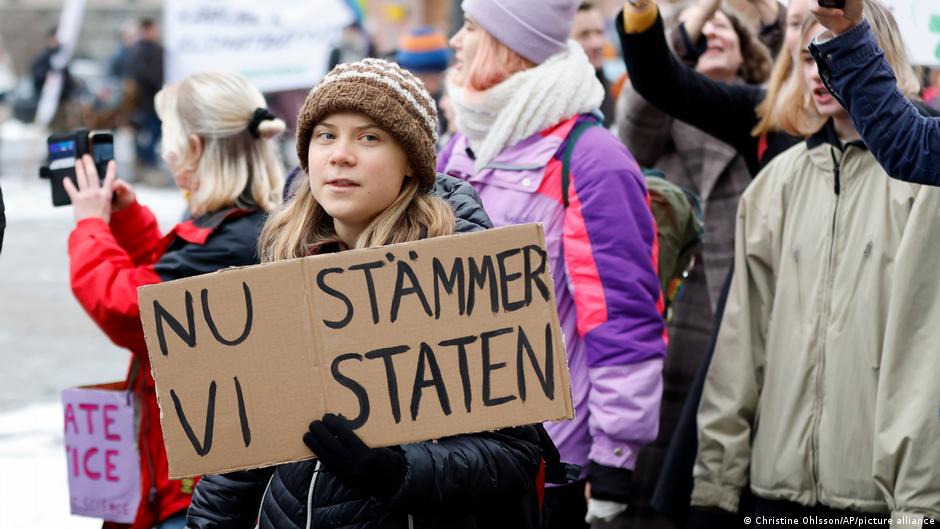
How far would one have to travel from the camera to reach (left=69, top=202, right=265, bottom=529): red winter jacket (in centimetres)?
386

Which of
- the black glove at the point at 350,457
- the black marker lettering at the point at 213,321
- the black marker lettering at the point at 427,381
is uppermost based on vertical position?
the black marker lettering at the point at 213,321

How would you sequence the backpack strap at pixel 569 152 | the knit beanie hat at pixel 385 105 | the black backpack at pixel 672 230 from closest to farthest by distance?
the knit beanie hat at pixel 385 105
the backpack strap at pixel 569 152
the black backpack at pixel 672 230

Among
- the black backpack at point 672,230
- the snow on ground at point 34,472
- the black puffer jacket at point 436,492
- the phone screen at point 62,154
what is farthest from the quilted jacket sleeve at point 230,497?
the snow on ground at point 34,472

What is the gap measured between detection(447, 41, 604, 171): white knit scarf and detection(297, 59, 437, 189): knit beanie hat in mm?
913

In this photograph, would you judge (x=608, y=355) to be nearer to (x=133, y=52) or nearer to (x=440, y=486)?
(x=440, y=486)

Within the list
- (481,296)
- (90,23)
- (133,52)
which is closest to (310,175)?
(481,296)

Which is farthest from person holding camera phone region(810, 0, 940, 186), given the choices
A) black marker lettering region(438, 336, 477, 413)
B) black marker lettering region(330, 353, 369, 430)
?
black marker lettering region(330, 353, 369, 430)

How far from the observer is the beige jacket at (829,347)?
11.2ft

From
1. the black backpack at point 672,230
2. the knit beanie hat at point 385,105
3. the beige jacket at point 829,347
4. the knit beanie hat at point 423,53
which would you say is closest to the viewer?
the knit beanie hat at point 385,105

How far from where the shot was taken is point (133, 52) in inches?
792

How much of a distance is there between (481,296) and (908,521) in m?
1.40

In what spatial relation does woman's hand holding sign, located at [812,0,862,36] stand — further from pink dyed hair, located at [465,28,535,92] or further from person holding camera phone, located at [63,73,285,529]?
person holding camera phone, located at [63,73,285,529]

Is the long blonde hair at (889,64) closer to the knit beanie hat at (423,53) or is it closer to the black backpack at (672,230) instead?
the black backpack at (672,230)

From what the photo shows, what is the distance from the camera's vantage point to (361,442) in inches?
99.3
